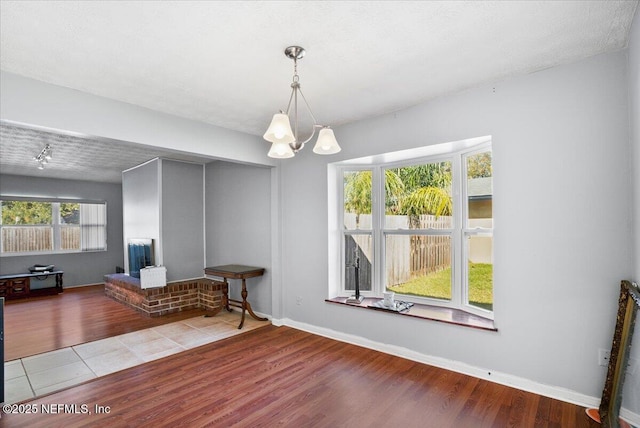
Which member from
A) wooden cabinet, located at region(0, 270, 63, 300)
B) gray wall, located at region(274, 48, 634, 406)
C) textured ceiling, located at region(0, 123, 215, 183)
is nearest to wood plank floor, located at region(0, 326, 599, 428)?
gray wall, located at region(274, 48, 634, 406)

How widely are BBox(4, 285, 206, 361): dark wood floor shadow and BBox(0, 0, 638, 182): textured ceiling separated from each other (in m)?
3.06

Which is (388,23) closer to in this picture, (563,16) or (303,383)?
(563,16)

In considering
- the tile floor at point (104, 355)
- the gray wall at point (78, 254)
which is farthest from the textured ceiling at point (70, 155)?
the tile floor at point (104, 355)

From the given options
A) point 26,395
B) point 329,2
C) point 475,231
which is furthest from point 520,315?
point 26,395

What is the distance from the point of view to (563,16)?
186cm

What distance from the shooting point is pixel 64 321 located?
15.6 ft

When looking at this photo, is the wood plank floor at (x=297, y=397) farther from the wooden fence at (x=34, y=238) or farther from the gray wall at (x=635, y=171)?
the wooden fence at (x=34, y=238)

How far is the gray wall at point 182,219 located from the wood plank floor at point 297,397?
2.49 meters

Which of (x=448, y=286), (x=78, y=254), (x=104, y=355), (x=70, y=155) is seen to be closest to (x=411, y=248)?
(x=448, y=286)

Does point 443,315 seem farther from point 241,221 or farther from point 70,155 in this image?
point 70,155

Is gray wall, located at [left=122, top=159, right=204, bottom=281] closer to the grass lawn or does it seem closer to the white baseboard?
the white baseboard

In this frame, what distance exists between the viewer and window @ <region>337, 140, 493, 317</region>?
3.21 m

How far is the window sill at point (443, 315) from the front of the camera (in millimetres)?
2858

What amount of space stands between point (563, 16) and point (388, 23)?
39.9 inches
